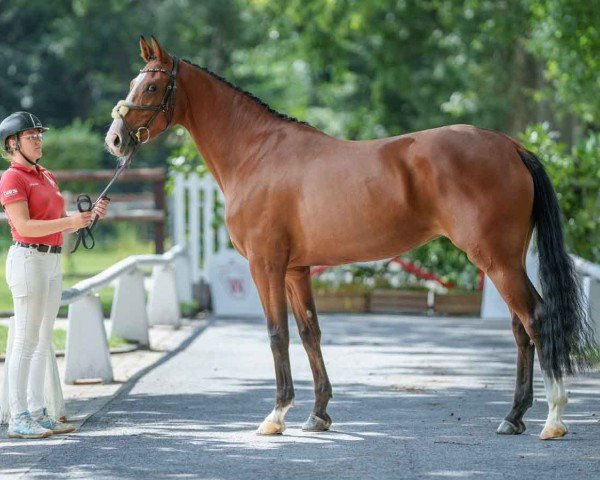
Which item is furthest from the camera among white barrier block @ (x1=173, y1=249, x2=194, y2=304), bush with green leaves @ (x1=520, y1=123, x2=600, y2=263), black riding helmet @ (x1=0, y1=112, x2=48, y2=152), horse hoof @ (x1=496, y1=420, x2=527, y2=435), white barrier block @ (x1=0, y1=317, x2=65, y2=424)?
white barrier block @ (x1=173, y1=249, x2=194, y2=304)

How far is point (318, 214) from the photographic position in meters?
8.23

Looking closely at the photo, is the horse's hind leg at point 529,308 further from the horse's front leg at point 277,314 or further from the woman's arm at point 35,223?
the woman's arm at point 35,223

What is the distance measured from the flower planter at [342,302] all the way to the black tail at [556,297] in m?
9.14

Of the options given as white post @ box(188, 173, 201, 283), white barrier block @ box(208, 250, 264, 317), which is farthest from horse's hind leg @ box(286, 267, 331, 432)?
white post @ box(188, 173, 201, 283)

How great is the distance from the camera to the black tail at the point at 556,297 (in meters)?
7.88

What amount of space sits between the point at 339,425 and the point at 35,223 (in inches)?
94.0

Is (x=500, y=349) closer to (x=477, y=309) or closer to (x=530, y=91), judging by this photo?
(x=477, y=309)

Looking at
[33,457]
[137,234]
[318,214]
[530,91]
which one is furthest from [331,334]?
[137,234]

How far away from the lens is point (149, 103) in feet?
28.0

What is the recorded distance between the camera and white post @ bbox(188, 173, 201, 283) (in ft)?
58.1

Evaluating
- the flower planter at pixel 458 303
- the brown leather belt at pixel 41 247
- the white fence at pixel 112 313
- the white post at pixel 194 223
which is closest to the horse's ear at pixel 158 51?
the brown leather belt at pixel 41 247

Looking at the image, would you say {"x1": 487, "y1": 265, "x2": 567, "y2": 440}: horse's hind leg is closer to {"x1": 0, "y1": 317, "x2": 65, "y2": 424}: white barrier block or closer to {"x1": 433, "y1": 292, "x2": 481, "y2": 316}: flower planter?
{"x1": 0, "y1": 317, "x2": 65, "y2": 424}: white barrier block

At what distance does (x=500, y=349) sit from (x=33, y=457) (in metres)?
6.87

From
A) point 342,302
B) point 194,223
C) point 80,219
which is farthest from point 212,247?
point 80,219
